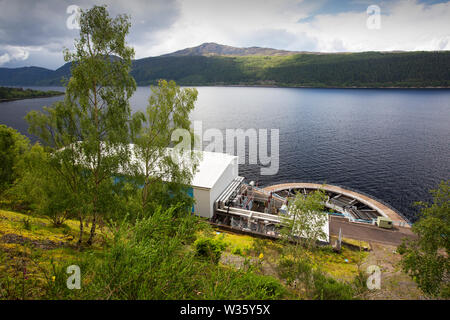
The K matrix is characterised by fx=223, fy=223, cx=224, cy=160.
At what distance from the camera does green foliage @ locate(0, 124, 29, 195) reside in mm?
26875

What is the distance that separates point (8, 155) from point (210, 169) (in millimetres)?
24999

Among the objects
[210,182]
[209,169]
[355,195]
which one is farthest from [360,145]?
[210,182]

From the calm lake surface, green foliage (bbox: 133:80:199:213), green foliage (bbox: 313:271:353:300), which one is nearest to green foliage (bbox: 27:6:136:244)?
green foliage (bbox: 133:80:199:213)

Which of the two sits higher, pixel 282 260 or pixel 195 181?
pixel 195 181

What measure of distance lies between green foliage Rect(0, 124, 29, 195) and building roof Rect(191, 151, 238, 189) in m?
21.5

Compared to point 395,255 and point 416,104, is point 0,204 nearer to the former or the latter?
point 395,255

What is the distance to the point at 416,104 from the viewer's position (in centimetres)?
13375

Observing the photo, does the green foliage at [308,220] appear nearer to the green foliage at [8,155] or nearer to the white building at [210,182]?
Answer: the white building at [210,182]

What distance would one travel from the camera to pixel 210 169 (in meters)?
32.2

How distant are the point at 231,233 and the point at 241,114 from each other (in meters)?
92.6

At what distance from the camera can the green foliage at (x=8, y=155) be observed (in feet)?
88.2

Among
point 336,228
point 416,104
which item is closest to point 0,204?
point 336,228

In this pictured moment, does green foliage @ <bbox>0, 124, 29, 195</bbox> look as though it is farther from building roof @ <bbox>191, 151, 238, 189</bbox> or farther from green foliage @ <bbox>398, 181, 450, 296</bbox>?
green foliage @ <bbox>398, 181, 450, 296</bbox>

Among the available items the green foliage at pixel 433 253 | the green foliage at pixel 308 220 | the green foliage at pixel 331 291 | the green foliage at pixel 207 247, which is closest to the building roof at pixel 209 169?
the green foliage at pixel 308 220
